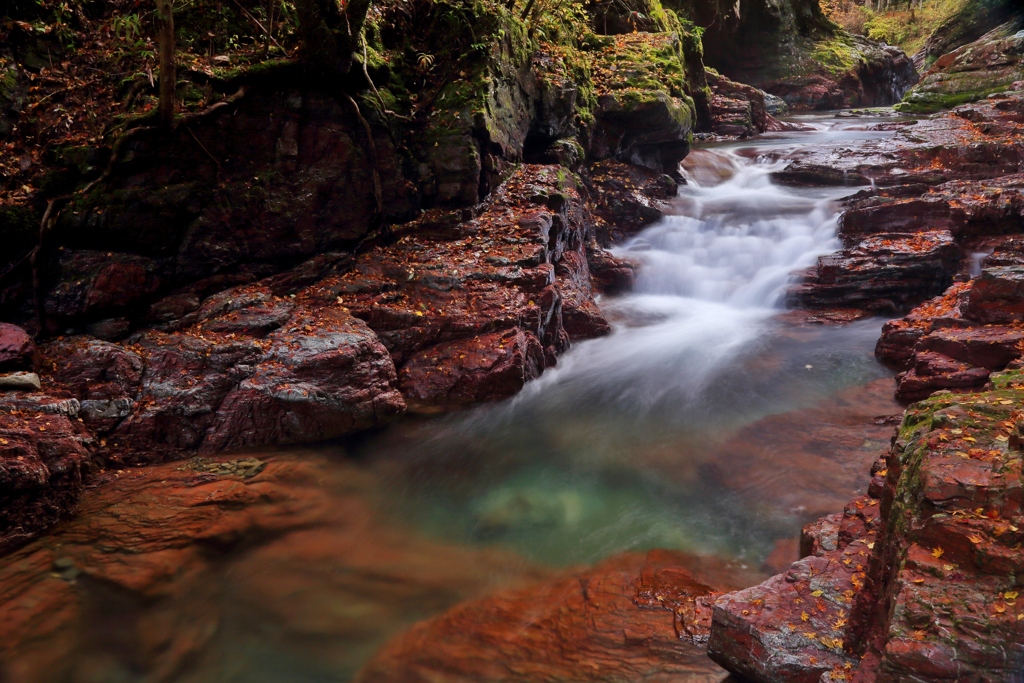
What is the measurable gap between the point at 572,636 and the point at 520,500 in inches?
Result: 78.7

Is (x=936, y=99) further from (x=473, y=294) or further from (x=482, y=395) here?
(x=482, y=395)

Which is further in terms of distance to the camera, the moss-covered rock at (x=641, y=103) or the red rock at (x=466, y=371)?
the moss-covered rock at (x=641, y=103)

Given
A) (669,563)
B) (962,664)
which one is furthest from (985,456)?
(669,563)

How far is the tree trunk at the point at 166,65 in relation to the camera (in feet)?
20.0

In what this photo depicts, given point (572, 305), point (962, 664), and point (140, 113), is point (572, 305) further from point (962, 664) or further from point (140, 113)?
point (962, 664)

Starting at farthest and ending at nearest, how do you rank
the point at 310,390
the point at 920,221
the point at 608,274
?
the point at 608,274
the point at 920,221
the point at 310,390

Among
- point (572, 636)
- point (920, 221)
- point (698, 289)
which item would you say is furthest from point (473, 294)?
point (920, 221)

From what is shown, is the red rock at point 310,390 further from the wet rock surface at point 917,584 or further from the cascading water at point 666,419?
the wet rock surface at point 917,584

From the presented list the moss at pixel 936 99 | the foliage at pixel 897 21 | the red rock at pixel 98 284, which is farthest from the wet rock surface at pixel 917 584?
the foliage at pixel 897 21

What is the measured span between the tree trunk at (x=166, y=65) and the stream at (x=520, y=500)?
4.39 m

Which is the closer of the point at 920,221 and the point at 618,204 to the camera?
the point at 920,221

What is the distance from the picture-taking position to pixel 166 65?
6.60 meters

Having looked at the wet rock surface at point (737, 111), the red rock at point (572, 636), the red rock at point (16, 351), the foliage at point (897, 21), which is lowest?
the red rock at point (572, 636)

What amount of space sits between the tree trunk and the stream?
439 centimetres
